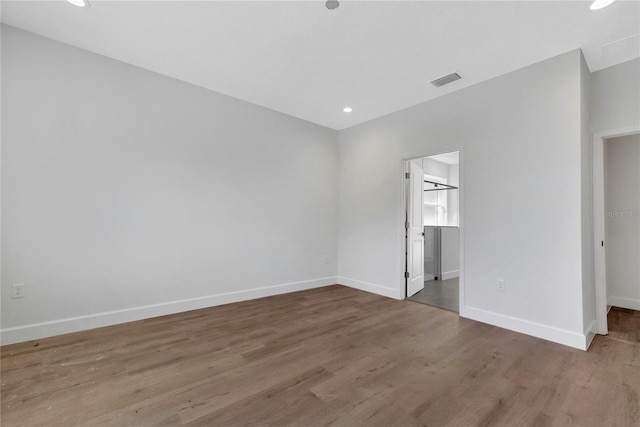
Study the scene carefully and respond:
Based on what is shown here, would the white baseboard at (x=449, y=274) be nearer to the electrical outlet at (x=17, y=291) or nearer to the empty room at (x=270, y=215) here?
the empty room at (x=270, y=215)

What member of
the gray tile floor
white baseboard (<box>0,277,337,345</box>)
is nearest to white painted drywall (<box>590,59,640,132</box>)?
the gray tile floor

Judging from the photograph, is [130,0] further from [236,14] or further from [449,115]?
[449,115]

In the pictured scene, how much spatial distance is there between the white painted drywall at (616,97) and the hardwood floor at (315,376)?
2.19 m

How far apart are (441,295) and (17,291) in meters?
5.08

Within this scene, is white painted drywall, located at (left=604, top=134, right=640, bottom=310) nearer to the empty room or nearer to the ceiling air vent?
the empty room

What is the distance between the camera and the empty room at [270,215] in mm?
1909

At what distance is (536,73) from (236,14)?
3.02m

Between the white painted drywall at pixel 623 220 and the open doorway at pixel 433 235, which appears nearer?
the white painted drywall at pixel 623 220

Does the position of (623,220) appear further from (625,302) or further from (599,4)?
(599,4)

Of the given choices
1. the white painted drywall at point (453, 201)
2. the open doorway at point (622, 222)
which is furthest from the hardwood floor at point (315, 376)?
the white painted drywall at point (453, 201)

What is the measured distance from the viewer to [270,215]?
4273 mm

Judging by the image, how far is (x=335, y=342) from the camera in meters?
2.63

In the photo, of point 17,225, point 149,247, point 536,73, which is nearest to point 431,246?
point 536,73

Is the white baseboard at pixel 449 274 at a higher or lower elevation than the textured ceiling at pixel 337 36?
lower
